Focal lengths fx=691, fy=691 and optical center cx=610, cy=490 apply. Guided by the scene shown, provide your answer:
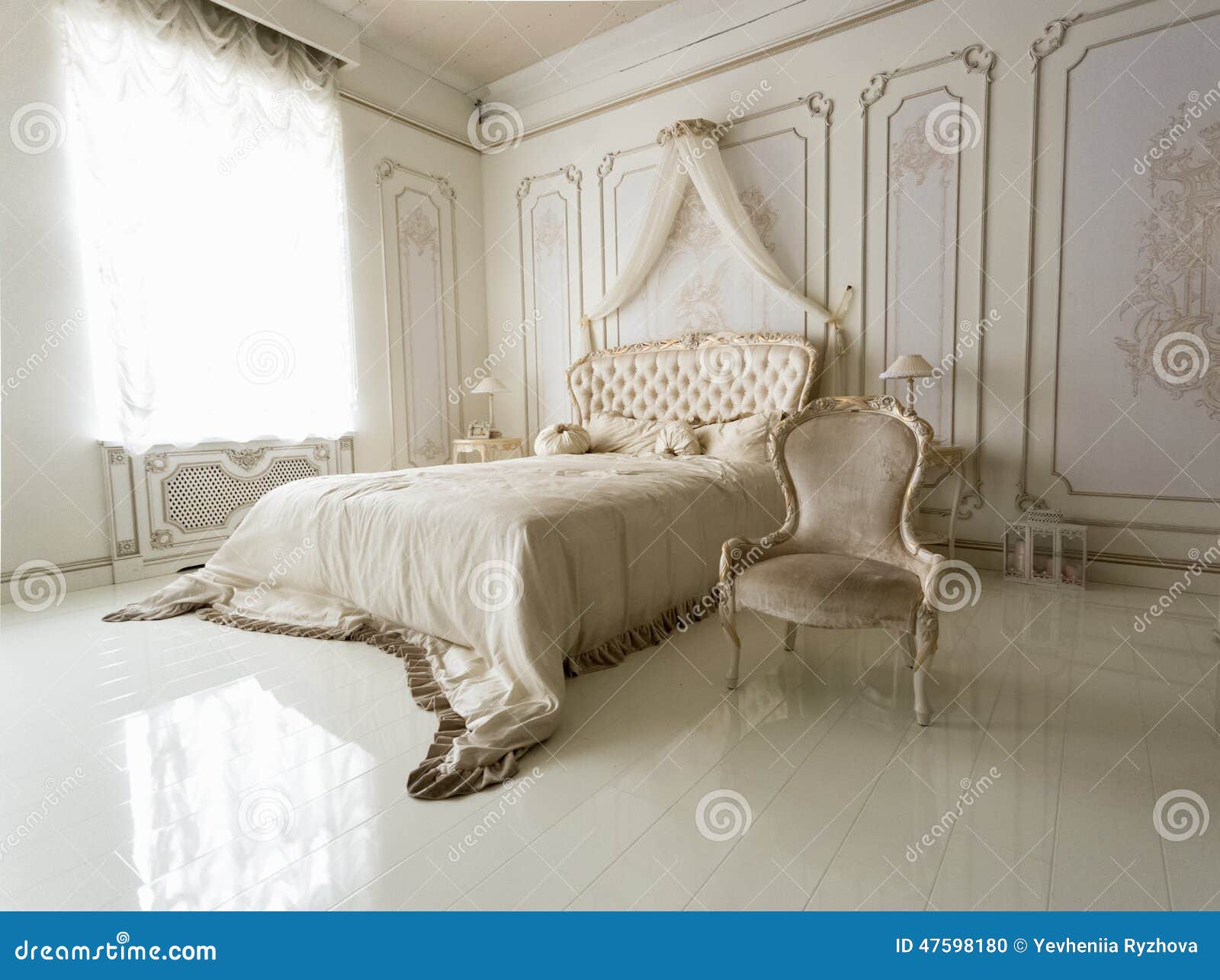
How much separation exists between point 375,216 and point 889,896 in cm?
542

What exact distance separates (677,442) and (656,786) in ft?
8.98

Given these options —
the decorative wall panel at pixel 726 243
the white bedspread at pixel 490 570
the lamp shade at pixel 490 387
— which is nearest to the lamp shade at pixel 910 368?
the decorative wall panel at pixel 726 243

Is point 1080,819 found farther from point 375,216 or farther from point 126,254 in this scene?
point 375,216

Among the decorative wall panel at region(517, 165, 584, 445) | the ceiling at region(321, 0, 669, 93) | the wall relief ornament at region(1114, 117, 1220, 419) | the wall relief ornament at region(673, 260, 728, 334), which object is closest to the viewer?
the wall relief ornament at region(1114, 117, 1220, 419)

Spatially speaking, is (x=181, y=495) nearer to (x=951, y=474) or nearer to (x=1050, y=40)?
(x=951, y=474)

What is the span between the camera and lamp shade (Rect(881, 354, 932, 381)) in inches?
145

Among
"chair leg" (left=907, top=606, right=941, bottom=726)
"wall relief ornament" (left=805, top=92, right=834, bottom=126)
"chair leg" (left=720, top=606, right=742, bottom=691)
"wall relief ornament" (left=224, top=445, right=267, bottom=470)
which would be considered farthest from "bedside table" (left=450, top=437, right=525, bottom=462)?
"chair leg" (left=907, top=606, right=941, bottom=726)

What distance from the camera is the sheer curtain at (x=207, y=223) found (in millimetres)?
3861

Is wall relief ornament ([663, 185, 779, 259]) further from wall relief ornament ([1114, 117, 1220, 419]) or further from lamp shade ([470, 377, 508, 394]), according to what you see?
wall relief ornament ([1114, 117, 1220, 419])

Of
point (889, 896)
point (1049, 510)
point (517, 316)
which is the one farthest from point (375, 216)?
point (889, 896)

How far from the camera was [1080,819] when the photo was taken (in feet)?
5.19

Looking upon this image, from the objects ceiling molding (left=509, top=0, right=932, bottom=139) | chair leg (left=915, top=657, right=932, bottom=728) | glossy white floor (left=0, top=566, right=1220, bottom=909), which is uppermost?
ceiling molding (left=509, top=0, right=932, bottom=139)

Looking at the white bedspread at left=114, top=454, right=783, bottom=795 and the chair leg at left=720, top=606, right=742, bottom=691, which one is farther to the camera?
the chair leg at left=720, top=606, right=742, bottom=691

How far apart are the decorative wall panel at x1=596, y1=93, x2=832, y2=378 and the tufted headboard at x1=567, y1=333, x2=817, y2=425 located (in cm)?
18
